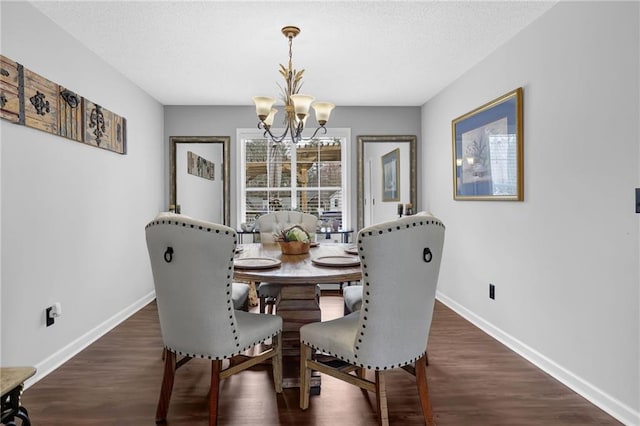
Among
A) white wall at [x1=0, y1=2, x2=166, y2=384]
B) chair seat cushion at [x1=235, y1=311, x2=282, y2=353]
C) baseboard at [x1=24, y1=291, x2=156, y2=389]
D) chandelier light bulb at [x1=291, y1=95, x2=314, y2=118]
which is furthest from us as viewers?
chandelier light bulb at [x1=291, y1=95, x2=314, y2=118]

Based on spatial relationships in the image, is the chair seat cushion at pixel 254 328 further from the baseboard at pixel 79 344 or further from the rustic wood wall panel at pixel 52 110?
the rustic wood wall panel at pixel 52 110

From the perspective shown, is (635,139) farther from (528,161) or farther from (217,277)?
(217,277)

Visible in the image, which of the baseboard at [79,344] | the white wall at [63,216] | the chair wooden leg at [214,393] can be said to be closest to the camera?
the chair wooden leg at [214,393]

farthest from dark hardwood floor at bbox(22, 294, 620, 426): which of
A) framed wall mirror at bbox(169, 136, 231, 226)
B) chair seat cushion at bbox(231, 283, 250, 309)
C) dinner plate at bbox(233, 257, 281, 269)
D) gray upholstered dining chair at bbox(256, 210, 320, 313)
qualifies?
framed wall mirror at bbox(169, 136, 231, 226)

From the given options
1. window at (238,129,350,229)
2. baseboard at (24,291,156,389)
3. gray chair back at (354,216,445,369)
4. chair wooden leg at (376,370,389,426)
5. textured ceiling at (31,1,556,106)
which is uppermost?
textured ceiling at (31,1,556,106)

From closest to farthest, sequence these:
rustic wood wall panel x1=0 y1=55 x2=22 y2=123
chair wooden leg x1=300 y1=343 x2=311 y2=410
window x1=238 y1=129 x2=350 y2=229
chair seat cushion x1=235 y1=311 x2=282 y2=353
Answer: chair seat cushion x1=235 y1=311 x2=282 y2=353
chair wooden leg x1=300 y1=343 x2=311 y2=410
rustic wood wall panel x1=0 y1=55 x2=22 y2=123
window x1=238 y1=129 x2=350 y2=229

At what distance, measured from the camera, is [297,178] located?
5.13 meters

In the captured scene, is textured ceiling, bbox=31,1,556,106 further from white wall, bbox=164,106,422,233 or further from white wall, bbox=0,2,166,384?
white wall, bbox=164,106,422,233

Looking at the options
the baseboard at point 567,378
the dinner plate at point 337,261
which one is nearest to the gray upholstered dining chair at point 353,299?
the dinner plate at point 337,261

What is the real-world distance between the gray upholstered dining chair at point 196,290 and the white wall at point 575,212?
1.89m

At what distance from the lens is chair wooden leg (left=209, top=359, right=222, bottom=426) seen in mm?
1739

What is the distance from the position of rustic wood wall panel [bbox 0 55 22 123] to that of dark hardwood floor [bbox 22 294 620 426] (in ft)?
5.18

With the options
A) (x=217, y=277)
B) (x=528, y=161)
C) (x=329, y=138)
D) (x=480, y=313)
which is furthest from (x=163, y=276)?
(x=329, y=138)

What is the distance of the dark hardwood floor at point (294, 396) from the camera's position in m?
1.93
